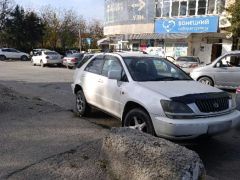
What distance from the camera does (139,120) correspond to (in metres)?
5.82

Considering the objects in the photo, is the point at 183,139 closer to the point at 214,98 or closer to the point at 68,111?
the point at 214,98

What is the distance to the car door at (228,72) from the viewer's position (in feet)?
43.0

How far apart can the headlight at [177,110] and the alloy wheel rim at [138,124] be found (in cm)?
54

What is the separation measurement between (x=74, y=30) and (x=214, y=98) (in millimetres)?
60295

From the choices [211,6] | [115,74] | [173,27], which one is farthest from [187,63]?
[115,74]

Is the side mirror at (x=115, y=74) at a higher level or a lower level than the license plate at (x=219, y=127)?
A: higher

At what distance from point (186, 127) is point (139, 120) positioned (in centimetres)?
93

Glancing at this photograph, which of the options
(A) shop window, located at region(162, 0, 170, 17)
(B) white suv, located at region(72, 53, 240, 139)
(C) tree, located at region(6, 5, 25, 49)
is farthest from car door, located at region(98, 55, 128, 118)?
(C) tree, located at region(6, 5, 25, 49)

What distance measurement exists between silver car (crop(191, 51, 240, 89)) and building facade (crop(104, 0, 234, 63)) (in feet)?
47.6

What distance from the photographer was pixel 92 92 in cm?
750

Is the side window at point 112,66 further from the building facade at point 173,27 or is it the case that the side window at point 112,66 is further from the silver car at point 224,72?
the building facade at point 173,27

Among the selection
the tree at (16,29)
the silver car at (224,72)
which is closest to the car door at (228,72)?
the silver car at (224,72)

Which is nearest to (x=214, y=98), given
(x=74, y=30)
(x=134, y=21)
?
(x=134, y=21)

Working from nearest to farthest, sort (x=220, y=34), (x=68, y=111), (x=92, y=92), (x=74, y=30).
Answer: (x=92, y=92)
(x=68, y=111)
(x=220, y=34)
(x=74, y=30)
